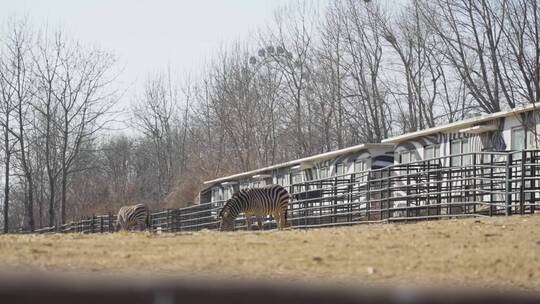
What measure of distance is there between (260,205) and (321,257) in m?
16.3

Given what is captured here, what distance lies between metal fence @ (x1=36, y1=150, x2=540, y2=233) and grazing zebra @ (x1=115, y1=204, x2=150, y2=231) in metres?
1.90

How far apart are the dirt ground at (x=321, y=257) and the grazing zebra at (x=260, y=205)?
12747mm

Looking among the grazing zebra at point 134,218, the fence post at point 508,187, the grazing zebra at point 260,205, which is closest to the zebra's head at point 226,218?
the grazing zebra at point 260,205

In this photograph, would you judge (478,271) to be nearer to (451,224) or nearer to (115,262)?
(115,262)

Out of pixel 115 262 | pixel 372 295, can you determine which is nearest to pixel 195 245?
pixel 115 262

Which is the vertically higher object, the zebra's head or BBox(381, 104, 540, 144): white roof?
BBox(381, 104, 540, 144): white roof

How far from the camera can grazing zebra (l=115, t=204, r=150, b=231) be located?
35969 mm

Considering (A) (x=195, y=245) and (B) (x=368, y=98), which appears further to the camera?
(B) (x=368, y=98)

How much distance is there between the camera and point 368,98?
5025 centimetres

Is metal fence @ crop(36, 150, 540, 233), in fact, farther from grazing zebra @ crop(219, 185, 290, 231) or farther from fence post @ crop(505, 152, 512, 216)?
grazing zebra @ crop(219, 185, 290, 231)

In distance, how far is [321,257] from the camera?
10742 millimetres

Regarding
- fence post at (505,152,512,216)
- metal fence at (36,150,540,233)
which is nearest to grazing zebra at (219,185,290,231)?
metal fence at (36,150,540,233)

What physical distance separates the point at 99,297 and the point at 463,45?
38.3 m

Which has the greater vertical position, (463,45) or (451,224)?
(463,45)
